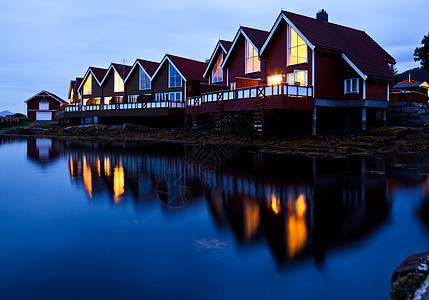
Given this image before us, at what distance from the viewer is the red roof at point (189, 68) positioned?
41.9m

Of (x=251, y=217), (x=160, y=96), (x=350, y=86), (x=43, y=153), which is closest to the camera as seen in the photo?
(x=251, y=217)

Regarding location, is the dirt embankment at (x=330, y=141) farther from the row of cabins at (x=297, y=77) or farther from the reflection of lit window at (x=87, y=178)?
the reflection of lit window at (x=87, y=178)

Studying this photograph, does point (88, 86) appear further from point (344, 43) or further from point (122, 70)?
point (344, 43)

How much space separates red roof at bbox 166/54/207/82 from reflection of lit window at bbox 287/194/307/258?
34.5 meters

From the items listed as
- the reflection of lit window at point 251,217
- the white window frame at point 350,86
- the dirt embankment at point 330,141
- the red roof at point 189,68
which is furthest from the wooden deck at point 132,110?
the reflection of lit window at point 251,217

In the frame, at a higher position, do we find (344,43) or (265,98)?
(344,43)

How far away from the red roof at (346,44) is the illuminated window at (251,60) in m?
4.76

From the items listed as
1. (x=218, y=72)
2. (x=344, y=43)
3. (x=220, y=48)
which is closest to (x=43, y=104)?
(x=218, y=72)

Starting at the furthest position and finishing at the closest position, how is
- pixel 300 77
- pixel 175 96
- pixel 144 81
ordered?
pixel 144 81
pixel 175 96
pixel 300 77

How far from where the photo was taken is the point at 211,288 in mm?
4344

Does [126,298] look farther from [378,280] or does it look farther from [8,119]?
[8,119]

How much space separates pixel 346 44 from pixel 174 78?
21034 mm

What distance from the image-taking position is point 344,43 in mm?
28469

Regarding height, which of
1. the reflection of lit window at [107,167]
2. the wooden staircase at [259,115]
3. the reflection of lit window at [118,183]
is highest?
the wooden staircase at [259,115]
